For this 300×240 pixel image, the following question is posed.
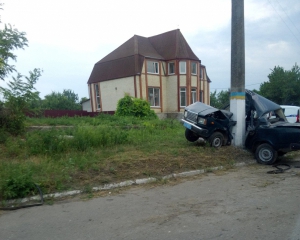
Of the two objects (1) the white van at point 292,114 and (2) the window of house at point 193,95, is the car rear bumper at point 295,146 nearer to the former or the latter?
(1) the white van at point 292,114

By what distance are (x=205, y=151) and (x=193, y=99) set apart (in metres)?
22.5

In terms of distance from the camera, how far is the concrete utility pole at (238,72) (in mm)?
10414

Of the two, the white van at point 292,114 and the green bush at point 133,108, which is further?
the green bush at point 133,108

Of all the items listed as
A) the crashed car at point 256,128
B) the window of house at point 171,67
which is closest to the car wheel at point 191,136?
the crashed car at point 256,128

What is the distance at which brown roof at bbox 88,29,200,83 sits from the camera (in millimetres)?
29562

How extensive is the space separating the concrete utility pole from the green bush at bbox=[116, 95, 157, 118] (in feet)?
46.0

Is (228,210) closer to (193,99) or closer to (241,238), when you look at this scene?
(241,238)

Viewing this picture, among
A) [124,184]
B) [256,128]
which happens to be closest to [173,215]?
[124,184]

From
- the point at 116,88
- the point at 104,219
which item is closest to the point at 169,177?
the point at 104,219

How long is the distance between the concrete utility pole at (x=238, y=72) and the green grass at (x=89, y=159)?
87 centimetres

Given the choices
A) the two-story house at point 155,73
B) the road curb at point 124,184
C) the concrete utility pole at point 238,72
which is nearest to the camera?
the road curb at point 124,184

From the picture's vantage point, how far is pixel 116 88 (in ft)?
102

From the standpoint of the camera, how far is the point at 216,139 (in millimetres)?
10195

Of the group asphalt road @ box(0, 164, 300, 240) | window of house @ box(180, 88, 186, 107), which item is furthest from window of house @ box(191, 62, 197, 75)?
asphalt road @ box(0, 164, 300, 240)
